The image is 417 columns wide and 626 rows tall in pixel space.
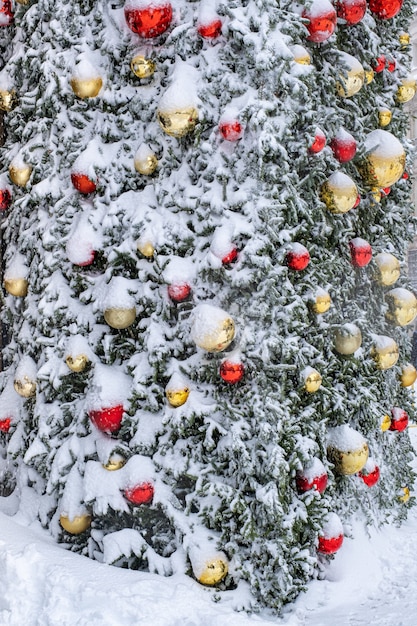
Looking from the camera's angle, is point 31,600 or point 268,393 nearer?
point 31,600

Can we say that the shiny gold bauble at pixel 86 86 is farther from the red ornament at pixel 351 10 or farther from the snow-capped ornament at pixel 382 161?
the snow-capped ornament at pixel 382 161

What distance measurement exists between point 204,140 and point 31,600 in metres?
1.97

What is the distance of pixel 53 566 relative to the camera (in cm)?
244

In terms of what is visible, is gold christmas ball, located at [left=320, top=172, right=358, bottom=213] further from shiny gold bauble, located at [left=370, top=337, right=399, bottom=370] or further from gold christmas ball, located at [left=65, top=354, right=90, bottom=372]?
gold christmas ball, located at [left=65, top=354, right=90, bottom=372]

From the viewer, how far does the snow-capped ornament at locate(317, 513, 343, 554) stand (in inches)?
102

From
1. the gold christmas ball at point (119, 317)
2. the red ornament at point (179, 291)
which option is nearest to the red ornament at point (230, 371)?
the red ornament at point (179, 291)

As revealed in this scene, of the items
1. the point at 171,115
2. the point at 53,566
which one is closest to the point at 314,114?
the point at 171,115

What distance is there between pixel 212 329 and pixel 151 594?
1033 millimetres

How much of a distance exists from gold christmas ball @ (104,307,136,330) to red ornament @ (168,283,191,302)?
0.19 m

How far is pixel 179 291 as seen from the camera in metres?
2.57

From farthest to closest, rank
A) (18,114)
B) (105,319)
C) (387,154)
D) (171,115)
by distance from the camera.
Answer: (18,114), (387,154), (105,319), (171,115)

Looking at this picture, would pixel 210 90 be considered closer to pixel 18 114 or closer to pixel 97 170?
pixel 97 170

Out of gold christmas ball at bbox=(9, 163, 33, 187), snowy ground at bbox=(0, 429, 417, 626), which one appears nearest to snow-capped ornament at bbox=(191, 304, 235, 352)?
snowy ground at bbox=(0, 429, 417, 626)

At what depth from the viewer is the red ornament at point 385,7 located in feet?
9.55
